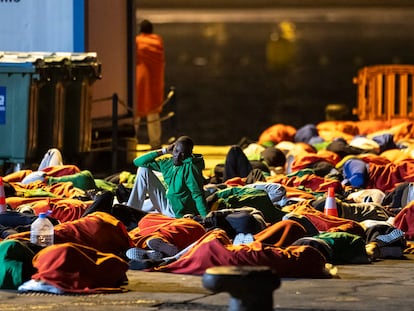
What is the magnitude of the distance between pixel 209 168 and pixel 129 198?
5.53 meters

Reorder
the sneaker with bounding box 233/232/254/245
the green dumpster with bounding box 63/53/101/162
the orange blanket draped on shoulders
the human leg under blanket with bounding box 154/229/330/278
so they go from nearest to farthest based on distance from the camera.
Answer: the human leg under blanket with bounding box 154/229/330/278
the sneaker with bounding box 233/232/254/245
the green dumpster with bounding box 63/53/101/162
the orange blanket draped on shoulders

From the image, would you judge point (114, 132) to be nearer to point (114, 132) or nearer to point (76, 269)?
point (114, 132)

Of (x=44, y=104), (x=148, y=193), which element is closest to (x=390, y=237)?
(x=148, y=193)

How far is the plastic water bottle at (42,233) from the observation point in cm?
1191

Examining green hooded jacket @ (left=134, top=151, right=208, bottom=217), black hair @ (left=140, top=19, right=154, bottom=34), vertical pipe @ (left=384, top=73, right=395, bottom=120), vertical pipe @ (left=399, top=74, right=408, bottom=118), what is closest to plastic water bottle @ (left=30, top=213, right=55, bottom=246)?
green hooded jacket @ (left=134, top=151, right=208, bottom=217)

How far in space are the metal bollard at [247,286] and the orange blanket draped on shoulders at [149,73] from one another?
14656mm

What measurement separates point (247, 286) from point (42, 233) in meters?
4.20

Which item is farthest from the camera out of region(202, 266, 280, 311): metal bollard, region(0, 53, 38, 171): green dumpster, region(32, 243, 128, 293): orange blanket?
region(0, 53, 38, 171): green dumpster

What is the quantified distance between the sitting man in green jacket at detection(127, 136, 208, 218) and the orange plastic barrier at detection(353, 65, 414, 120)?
1030 centimetres

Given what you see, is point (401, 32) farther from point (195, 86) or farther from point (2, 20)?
point (2, 20)

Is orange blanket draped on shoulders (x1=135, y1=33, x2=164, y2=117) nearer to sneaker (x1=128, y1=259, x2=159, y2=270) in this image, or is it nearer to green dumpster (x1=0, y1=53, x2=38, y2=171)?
green dumpster (x1=0, y1=53, x2=38, y2=171)

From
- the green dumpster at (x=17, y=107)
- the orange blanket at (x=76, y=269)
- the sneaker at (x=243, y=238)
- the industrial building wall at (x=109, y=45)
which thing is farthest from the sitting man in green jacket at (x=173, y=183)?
the industrial building wall at (x=109, y=45)

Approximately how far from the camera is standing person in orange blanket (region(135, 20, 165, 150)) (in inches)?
889

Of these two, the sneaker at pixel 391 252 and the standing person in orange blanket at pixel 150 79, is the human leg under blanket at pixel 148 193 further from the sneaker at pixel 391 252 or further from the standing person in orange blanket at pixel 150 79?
the standing person in orange blanket at pixel 150 79
